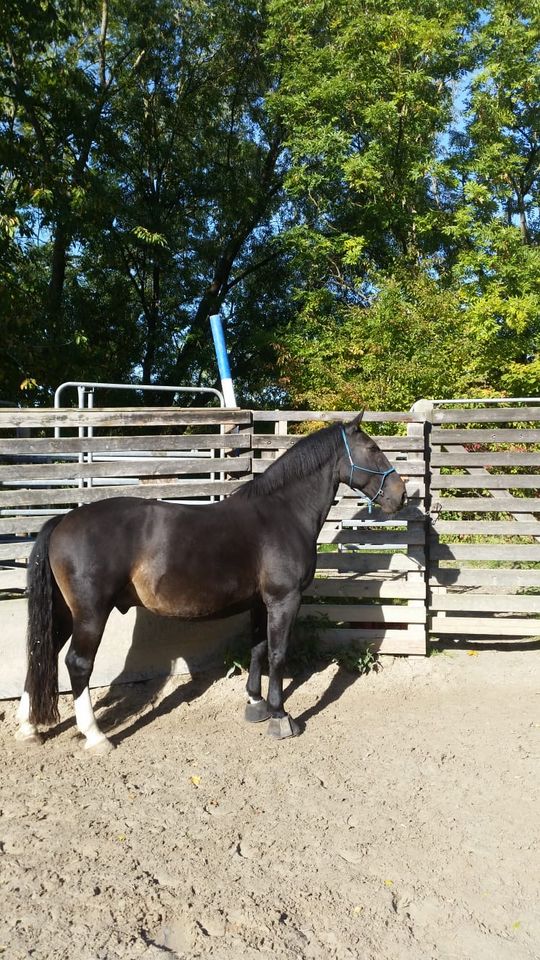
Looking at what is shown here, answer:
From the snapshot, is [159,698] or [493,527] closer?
[159,698]

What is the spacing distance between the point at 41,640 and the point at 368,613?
2.74 meters

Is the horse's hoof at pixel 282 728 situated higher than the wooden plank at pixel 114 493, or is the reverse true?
the wooden plank at pixel 114 493

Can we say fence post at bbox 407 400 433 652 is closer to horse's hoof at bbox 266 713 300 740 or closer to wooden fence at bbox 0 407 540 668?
wooden fence at bbox 0 407 540 668

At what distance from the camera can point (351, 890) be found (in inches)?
117

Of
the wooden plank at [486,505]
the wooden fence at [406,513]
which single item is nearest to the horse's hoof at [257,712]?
the wooden fence at [406,513]

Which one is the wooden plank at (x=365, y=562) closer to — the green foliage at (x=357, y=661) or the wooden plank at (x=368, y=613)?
the wooden plank at (x=368, y=613)

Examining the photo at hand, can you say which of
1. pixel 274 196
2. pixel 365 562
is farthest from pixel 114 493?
pixel 274 196

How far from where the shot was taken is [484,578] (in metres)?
5.95

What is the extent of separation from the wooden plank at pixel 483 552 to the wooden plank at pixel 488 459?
0.67m

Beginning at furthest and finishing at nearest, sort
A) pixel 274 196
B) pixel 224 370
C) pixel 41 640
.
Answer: pixel 274 196 < pixel 224 370 < pixel 41 640

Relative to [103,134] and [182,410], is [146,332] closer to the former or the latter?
[103,134]

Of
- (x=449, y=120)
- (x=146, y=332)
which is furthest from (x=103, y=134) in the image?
(x=449, y=120)

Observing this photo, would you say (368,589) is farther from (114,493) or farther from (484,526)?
(114,493)

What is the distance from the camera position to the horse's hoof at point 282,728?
14.9ft
